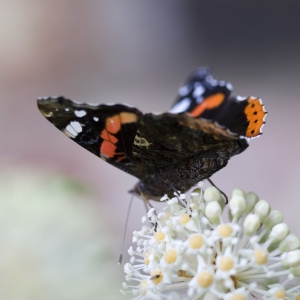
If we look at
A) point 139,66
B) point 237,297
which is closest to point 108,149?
point 237,297

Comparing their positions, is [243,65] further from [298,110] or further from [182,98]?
[182,98]

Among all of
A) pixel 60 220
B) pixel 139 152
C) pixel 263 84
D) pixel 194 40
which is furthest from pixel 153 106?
pixel 139 152

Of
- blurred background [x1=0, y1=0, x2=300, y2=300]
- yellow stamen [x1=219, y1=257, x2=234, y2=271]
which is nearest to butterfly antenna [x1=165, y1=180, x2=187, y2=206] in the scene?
yellow stamen [x1=219, y1=257, x2=234, y2=271]

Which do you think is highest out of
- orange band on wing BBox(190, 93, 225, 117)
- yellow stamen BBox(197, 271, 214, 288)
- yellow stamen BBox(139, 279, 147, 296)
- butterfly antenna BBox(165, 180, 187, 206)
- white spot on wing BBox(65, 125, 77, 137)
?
orange band on wing BBox(190, 93, 225, 117)

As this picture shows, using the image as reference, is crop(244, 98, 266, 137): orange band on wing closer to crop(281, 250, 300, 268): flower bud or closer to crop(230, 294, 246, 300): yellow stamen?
crop(281, 250, 300, 268): flower bud

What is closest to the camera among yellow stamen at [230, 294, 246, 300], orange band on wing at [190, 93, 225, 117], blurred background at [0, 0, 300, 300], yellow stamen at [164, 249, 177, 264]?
yellow stamen at [230, 294, 246, 300]

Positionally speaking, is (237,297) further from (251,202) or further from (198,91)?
(198,91)
